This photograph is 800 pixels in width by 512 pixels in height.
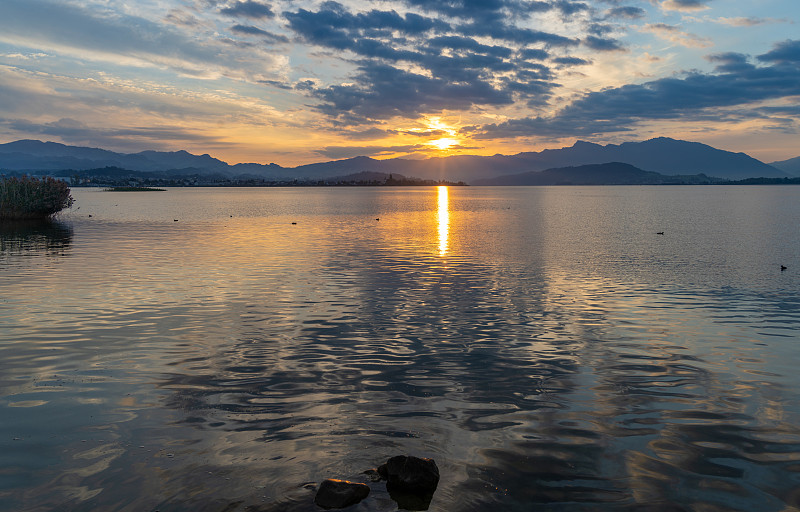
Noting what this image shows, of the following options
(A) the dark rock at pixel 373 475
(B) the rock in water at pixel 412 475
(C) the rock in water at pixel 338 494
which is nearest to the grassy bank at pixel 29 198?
(A) the dark rock at pixel 373 475

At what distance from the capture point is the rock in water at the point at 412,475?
1088 cm

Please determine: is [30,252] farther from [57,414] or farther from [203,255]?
[57,414]

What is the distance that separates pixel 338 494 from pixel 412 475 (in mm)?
1543

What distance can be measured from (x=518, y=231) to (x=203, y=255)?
46874 millimetres

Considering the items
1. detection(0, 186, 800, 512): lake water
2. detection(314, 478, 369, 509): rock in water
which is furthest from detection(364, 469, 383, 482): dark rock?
detection(314, 478, 369, 509): rock in water

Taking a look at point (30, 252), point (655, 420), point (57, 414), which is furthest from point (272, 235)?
point (655, 420)

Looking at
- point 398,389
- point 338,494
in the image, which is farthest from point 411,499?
point 398,389

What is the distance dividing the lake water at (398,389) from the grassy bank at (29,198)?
5135 centimetres

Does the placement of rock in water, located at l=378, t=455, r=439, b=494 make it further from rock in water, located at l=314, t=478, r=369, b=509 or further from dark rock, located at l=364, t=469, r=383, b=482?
rock in water, located at l=314, t=478, r=369, b=509

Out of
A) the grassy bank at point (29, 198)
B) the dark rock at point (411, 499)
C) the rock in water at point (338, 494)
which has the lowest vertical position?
the dark rock at point (411, 499)

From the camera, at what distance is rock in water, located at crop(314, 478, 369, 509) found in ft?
34.0

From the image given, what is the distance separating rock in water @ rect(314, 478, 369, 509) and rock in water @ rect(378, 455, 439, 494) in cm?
69

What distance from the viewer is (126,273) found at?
126 ft

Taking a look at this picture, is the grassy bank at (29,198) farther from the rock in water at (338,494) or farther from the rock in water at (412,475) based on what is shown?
the rock in water at (412,475)
